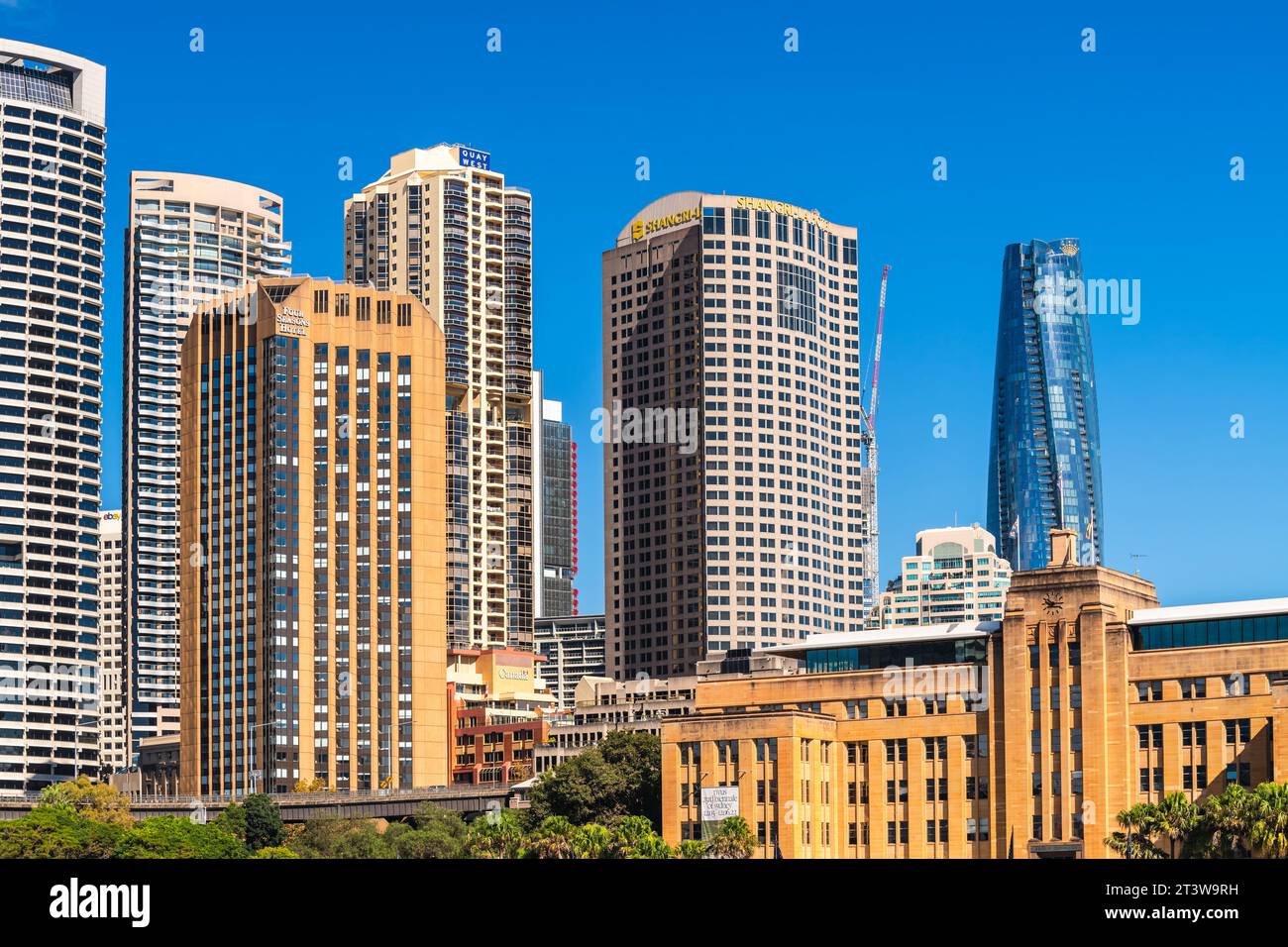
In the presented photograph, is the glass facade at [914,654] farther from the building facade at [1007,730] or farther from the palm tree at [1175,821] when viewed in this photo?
the palm tree at [1175,821]

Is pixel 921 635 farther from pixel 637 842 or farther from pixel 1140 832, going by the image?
pixel 1140 832

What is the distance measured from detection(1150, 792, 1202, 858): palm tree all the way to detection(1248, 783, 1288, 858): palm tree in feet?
19.1

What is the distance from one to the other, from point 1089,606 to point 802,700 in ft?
96.8

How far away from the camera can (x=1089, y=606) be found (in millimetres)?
178500

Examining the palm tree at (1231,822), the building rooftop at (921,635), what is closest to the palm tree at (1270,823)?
the palm tree at (1231,822)

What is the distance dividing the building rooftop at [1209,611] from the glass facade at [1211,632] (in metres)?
0.39

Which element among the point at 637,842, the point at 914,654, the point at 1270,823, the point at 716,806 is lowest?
the point at 637,842

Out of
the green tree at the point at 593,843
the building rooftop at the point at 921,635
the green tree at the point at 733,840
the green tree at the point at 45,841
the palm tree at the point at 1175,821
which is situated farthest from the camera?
the green tree at the point at 45,841

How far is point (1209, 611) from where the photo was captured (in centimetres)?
17525

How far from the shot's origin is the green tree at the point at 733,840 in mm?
171750

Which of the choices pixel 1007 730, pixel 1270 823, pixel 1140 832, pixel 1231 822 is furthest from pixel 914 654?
pixel 1270 823

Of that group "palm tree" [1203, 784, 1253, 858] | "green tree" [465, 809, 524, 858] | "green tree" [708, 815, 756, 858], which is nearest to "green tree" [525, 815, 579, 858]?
"green tree" [465, 809, 524, 858]

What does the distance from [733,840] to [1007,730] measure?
89.1 feet
